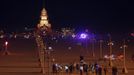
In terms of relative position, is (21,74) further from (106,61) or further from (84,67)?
(106,61)

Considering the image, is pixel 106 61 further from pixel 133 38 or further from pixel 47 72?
pixel 133 38

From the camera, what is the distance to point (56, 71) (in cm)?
5553

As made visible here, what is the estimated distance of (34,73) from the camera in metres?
57.8

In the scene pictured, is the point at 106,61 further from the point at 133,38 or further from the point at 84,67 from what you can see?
the point at 133,38

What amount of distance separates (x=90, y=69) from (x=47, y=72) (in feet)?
14.5

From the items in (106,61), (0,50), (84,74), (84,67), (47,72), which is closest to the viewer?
(84,67)

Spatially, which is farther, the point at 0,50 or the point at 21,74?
Answer: the point at 0,50

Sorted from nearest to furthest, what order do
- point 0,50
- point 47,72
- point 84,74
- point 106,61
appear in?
point 84,74 → point 47,72 → point 106,61 → point 0,50

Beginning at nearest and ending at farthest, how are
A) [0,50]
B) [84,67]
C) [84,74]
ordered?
[84,67] < [84,74] < [0,50]

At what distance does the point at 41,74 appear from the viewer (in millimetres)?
56312

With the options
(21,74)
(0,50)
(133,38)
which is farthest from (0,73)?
(133,38)

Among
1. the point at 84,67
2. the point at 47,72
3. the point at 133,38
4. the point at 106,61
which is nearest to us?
the point at 84,67

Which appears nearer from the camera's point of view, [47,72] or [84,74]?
[84,74]

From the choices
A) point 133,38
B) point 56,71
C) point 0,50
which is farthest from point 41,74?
point 133,38
